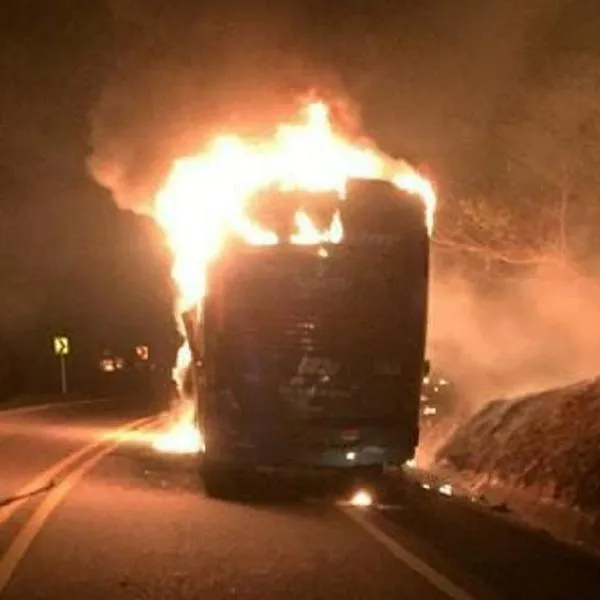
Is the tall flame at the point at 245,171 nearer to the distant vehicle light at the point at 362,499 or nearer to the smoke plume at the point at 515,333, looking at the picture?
the distant vehicle light at the point at 362,499

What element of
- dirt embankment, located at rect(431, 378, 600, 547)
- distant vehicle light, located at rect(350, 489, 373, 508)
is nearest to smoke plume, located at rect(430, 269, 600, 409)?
dirt embankment, located at rect(431, 378, 600, 547)

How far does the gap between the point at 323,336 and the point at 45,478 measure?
14.2ft

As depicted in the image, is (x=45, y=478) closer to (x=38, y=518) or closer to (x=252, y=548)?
(x=38, y=518)

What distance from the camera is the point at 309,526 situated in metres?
14.2

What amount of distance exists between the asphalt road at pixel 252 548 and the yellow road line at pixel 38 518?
0.01 metres

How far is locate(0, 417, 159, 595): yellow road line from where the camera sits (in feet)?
36.6

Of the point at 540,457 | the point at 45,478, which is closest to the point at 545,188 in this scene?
the point at 540,457

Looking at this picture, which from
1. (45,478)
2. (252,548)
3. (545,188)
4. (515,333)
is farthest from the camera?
(515,333)

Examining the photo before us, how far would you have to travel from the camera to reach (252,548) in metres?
12.3

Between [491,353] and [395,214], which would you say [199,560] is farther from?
[491,353]

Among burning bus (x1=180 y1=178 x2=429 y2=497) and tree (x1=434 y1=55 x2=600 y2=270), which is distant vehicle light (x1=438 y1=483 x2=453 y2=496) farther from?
tree (x1=434 y1=55 x2=600 y2=270)

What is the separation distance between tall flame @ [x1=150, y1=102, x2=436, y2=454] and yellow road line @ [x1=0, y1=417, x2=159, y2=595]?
2.99m

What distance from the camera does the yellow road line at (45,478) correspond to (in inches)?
600

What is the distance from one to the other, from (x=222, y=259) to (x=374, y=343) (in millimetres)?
2107
